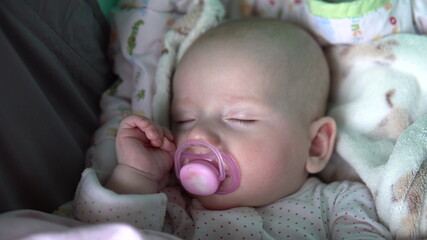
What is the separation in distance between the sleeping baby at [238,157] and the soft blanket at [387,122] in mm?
59

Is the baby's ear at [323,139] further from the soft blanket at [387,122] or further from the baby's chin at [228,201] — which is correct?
the baby's chin at [228,201]

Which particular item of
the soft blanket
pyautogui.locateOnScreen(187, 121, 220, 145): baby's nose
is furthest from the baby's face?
the soft blanket

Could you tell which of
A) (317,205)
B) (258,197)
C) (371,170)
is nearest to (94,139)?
(258,197)

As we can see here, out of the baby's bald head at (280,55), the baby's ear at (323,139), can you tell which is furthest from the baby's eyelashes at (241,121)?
the baby's ear at (323,139)

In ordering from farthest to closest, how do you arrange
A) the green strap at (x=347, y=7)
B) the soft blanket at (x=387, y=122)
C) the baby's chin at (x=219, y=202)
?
the green strap at (x=347, y=7)
the baby's chin at (x=219, y=202)
the soft blanket at (x=387, y=122)

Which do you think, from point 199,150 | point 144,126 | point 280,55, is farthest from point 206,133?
point 280,55

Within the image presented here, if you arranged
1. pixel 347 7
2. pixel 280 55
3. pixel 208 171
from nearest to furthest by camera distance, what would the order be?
pixel 208 171 → pixel 280 55 → pixel 347 7

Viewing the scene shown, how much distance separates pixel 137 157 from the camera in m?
1.20

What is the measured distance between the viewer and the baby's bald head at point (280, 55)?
1339 mm

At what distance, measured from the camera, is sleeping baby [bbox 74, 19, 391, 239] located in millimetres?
1160

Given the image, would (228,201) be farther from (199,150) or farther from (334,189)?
(334,189)

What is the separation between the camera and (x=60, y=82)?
1242 millimetres

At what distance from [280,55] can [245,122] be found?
Result: 24 cm

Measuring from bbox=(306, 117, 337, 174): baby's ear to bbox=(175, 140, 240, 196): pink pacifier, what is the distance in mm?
293
